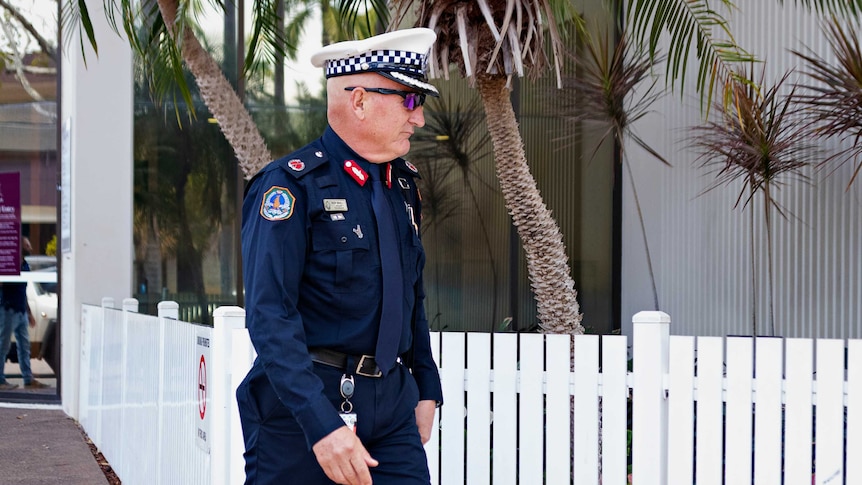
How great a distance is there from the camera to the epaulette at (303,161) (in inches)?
93.7

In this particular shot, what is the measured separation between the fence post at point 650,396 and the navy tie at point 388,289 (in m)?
1.42

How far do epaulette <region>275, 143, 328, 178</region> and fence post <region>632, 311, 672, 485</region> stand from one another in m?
1.58

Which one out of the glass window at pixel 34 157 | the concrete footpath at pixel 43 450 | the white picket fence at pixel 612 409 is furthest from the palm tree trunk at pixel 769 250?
the glass window at pixel 34 157

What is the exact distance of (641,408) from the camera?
12.0 ft

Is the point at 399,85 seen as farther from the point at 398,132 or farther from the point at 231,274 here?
the point at 231,274

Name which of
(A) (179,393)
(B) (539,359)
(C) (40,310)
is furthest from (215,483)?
(C) (40,310)

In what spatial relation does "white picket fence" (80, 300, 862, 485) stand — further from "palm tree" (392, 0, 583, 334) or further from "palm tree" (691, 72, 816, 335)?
"palm tree" (691, 72, 816, 335)

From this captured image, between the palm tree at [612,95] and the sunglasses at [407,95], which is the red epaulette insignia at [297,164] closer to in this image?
the sunglasses at [407,95]

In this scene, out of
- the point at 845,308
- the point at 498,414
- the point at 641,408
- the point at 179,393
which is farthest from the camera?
the point at 845,308

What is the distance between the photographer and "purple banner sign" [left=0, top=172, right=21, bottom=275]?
946cm

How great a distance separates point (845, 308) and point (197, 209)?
5416 mm

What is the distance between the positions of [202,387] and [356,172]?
6.21 feet

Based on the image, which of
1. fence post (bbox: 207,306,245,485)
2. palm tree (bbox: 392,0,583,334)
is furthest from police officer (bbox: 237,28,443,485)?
→ palm tree (bbox: 392,0,583,334)

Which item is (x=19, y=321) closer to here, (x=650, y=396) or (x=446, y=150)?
(x=446, y=150)
